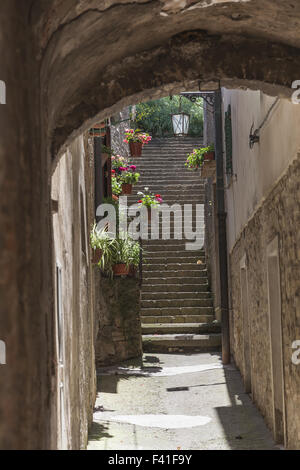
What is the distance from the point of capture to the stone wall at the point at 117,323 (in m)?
13.3

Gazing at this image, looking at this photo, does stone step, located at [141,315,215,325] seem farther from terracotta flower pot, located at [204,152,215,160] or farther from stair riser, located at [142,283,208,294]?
terracotta flower pot, located at [204,152,215,160]

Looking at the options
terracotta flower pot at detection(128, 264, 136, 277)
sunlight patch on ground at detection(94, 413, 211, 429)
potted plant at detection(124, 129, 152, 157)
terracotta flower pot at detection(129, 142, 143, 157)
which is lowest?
sunlight patch on ground at detection(94, 413, 211, 429)

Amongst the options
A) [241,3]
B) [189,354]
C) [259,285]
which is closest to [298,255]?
[241,3]

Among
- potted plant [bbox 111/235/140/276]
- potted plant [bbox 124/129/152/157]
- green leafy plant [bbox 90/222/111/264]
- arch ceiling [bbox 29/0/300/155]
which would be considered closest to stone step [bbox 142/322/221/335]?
potted plant [bbox 111/235/140/276]

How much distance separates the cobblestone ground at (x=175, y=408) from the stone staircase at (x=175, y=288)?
0.83 metres

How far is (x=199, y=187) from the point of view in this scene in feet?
72.2

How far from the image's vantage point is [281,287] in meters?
7.11

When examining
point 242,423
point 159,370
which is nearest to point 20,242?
point 242,423

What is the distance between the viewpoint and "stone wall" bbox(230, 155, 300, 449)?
638 centimetres

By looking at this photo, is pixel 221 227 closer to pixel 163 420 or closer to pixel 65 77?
pixel 163 420

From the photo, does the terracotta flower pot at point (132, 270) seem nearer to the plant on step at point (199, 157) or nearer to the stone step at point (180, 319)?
the stone step at point (180, 319)

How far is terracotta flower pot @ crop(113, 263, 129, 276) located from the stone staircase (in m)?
1.76

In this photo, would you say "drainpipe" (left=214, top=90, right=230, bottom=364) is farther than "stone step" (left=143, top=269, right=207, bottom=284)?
No

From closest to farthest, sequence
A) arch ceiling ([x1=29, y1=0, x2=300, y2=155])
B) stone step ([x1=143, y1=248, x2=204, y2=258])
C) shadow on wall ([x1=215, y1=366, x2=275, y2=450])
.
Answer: arch ceiling ([x1=29, y1=0, x2=300, y2=155])
shadow on wall ([x1=215, y1=366, x2=275, y2=450])
stone step ([x1=143, y1=248, x2=204, y2=258])
